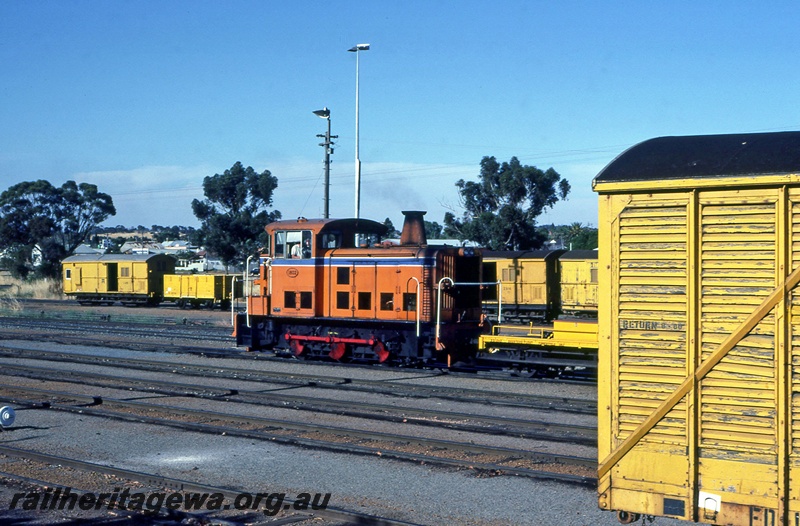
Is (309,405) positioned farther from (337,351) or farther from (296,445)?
(337,351)

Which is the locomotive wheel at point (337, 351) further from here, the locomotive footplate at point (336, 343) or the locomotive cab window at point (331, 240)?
the locomotive cab window at point (331, 240)

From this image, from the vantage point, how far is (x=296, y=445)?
436 inches

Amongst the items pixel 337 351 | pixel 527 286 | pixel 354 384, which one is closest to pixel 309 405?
pixel 354 384

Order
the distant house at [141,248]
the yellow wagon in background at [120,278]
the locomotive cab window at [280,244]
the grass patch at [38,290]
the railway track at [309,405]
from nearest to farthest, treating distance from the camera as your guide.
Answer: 1. the railway track at [309,405]
2. the locomotive cab window at [280,244]
3. the yellow wagon in background at [120,278]
4. the grass patch at [38,290]
5. the distant house at [141,248]

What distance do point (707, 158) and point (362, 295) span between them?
15295mm

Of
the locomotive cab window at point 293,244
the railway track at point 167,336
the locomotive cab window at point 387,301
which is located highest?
the locomotive cab window at point 293,244

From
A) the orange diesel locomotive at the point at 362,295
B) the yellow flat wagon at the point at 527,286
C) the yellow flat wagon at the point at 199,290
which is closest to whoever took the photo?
the orange diesel locomotive at the point at 362,295

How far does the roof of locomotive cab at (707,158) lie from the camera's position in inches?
A: 199

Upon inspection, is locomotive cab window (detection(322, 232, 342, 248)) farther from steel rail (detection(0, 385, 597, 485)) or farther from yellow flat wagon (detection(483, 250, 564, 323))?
yellow flat wagon (detection(483, 250, 564, 323))

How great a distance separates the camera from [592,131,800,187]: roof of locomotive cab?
16.6ft

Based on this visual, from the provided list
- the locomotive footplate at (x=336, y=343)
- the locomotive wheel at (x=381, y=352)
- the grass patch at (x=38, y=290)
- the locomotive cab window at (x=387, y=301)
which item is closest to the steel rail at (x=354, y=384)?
the locomotive wheel at (x=381, y=352)

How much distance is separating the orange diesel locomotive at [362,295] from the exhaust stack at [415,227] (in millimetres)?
25

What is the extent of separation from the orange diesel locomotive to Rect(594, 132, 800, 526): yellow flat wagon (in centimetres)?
1306

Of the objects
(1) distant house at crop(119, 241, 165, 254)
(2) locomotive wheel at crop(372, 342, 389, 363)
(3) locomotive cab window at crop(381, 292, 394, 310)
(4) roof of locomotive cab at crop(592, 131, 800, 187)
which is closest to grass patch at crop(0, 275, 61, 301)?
(1) distant house at crop(119, 241, 165, 254)
